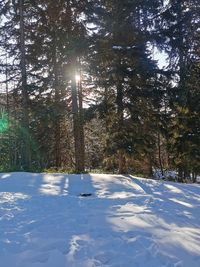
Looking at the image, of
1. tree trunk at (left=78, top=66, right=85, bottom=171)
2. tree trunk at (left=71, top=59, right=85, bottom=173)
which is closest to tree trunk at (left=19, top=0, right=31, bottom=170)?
tree trunk at (left=71, top=59, right=85, bottom=173)

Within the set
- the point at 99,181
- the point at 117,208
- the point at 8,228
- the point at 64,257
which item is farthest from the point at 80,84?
the point at 64,257

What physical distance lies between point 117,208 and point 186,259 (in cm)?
330

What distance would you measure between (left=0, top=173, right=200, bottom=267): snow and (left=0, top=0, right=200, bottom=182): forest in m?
6.50

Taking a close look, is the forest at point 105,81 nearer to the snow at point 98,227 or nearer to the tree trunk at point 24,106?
the tree trunk at point 24,106

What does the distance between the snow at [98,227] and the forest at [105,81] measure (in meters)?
6.50

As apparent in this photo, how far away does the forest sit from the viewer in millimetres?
17094

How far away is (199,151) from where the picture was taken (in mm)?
20906

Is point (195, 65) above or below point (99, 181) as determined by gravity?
above

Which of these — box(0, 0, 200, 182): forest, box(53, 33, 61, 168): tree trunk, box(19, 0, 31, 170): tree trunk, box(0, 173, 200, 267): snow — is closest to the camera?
box(0, 173, 200, 267): snow

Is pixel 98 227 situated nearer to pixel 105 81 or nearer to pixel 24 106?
pixel 105 81

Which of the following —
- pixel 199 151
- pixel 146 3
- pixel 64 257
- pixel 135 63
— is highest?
pixel 146 3

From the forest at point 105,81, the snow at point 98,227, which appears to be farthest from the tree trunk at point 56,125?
the snow at point 98,227

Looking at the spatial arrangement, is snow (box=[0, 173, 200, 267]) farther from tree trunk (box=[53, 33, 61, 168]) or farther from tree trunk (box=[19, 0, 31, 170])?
tree trunk (box=[53, 33, 61, 168])

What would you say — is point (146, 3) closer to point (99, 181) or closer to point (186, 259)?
point (99, 181)
